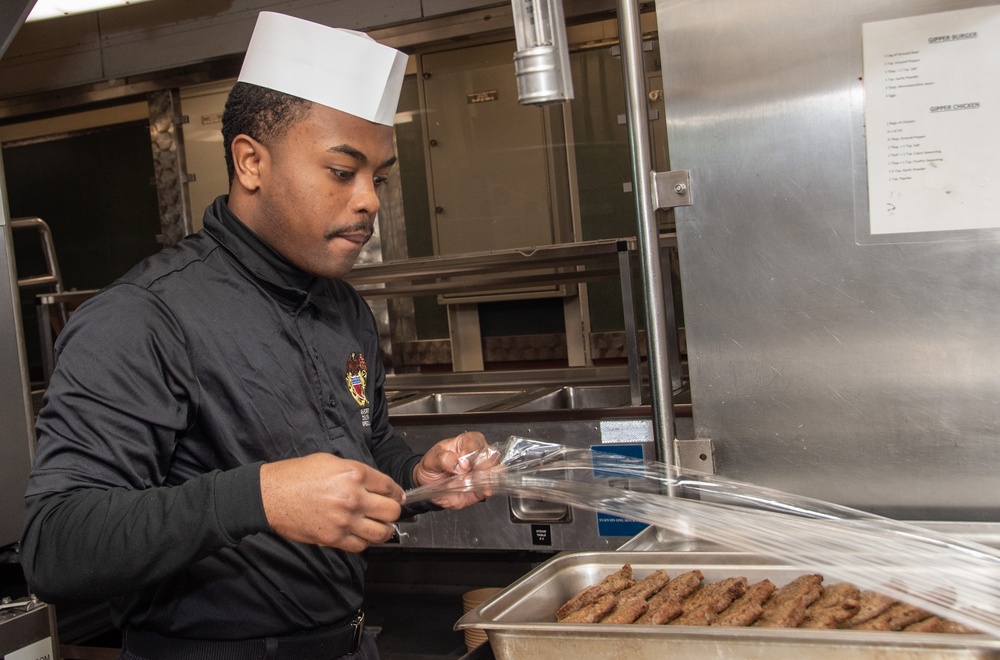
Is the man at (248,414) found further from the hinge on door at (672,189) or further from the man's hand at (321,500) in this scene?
the hinge on door at (672,189)

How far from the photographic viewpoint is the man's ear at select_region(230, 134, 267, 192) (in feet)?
4.91

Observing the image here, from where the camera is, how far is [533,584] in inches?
51.8

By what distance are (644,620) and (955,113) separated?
976mm

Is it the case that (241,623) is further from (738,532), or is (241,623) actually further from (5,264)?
(5,264)

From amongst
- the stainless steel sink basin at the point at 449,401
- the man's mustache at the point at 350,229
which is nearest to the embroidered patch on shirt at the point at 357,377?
the man's mustache at the point at 350,229

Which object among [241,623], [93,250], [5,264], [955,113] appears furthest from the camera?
[93,250]

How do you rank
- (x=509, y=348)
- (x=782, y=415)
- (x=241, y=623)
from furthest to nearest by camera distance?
(x=509, y=348)
(x=782, y=415)
(x=241, y=623)

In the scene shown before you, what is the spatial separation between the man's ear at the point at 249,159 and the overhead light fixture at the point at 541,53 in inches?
19.3

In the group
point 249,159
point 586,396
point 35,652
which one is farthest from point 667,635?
point 586,396

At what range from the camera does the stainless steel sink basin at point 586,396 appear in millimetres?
3531

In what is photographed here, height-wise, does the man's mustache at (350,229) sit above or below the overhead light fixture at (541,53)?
below

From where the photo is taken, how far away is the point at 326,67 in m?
1.52

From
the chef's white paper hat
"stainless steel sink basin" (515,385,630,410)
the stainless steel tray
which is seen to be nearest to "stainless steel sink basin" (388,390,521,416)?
"stainless steel sink basin" (515,385,630,410)

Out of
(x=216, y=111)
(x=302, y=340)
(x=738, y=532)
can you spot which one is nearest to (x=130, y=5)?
(x=216, y=111)
